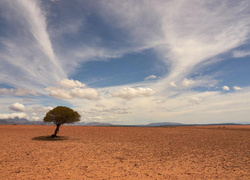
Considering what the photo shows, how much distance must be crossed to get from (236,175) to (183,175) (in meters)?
3.73

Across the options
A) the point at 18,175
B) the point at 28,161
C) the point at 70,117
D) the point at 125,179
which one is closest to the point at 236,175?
the point at 125,179

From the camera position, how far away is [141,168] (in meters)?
13.5

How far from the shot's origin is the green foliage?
3272 cm

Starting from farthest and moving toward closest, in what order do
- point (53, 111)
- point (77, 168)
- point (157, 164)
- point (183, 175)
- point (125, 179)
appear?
point (53, 111) < point (157, 164) < point (77, 168) < point (183, 175) < point (125, 179)

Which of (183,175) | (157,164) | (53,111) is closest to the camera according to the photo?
(183,175)

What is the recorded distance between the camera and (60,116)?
32.5 m

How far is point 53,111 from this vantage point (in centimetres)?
3325

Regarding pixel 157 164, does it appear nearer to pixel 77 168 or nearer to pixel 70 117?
pixel 77 168

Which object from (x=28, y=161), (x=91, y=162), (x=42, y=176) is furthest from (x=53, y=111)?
(x=42, y=176)

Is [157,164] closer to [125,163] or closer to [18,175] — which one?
[125,163]

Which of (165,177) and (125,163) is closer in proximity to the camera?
(165,177)

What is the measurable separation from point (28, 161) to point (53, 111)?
63.5 feet

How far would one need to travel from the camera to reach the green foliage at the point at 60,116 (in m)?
32.7

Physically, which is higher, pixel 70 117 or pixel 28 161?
pixel 70 117
